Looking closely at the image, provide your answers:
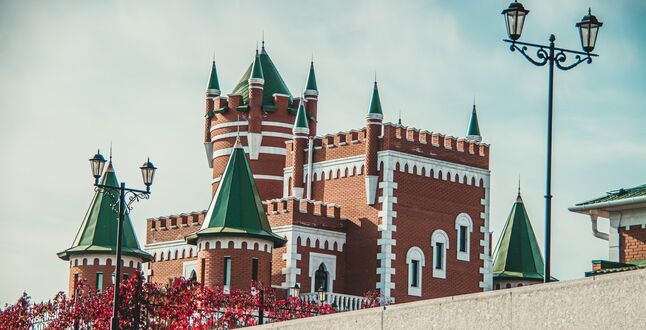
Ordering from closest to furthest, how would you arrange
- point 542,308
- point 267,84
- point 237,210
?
1. point 542,308
2. point 237,210
3. point 267,84

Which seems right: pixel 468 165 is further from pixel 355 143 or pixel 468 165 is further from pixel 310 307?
pixel 310 307

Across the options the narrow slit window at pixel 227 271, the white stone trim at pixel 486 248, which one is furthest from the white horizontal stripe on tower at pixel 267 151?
the narrow slit window at pixel 227 271

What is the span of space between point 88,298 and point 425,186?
854 inches

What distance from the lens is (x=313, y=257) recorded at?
5481 cm

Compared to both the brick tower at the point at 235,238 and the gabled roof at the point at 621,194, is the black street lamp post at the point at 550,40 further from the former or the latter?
the brick tower at the point at 235,238

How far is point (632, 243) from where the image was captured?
112ft

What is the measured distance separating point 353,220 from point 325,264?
214cm

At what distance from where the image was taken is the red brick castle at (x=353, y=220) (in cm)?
5147

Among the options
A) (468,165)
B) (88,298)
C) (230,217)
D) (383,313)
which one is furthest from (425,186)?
(383,313)

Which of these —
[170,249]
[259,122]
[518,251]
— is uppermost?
[259,122]

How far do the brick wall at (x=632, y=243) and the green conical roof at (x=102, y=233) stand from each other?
2507 cm

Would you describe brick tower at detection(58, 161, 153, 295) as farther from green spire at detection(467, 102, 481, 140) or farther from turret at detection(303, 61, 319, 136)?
green spire at detection(467, 102, 481, 140)

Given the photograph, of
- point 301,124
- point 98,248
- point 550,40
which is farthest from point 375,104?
point 550,40

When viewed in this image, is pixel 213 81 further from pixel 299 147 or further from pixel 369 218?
pixel 369 218
